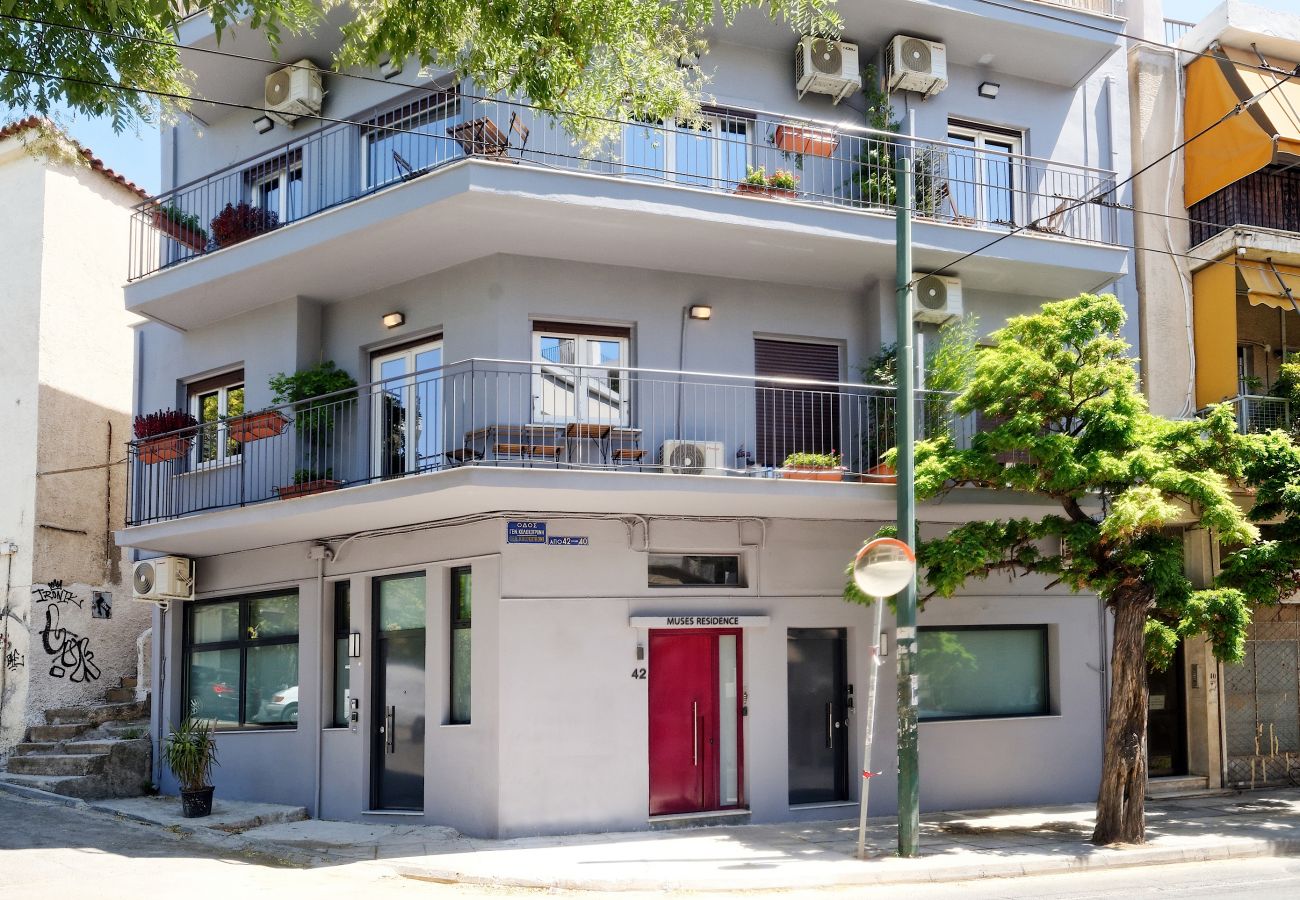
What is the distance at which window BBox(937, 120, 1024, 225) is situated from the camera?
15.5 meters

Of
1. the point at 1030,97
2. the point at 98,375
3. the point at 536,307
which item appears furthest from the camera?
the point at 98,375

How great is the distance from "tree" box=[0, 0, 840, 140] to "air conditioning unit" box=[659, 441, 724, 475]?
370 centimetres

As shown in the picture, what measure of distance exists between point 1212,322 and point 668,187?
8389 mm

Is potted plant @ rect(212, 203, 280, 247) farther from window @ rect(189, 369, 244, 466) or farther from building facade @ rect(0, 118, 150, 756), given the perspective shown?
building facade @ rect(0, 118, 150, 756)

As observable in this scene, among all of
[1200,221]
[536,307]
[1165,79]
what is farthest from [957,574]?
[1165,79]

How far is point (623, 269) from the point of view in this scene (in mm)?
14344

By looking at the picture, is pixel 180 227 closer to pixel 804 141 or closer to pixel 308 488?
pixel 308 488

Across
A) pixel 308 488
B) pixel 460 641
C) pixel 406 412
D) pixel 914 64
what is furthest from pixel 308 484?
pixel 914 64

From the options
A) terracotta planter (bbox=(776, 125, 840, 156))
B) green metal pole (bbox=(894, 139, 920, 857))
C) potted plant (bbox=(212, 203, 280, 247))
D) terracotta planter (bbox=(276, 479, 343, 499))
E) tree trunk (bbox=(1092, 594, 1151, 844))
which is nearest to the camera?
green metal pole (bbox=(894, 139, 920, 857))

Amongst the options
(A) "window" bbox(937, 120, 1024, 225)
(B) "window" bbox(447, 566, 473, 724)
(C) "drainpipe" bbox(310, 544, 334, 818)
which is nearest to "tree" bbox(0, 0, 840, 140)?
(A) "window" bbox(937, 120, 1024, 225)

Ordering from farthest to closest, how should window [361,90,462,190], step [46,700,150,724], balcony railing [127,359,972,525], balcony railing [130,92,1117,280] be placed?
step [46,700,150,724] < window [361,90,462,190] < balcony railing [130,92,1117,280] < balcony railing [127,359,972,525]

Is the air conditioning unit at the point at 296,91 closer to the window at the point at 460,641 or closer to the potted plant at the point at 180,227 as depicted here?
the potted plant at the point at 180,227

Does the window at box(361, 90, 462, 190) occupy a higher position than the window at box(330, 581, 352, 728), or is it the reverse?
the window at box(361, 90, 462, 190)

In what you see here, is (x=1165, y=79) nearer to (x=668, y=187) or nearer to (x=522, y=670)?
(x=668, y=187)
